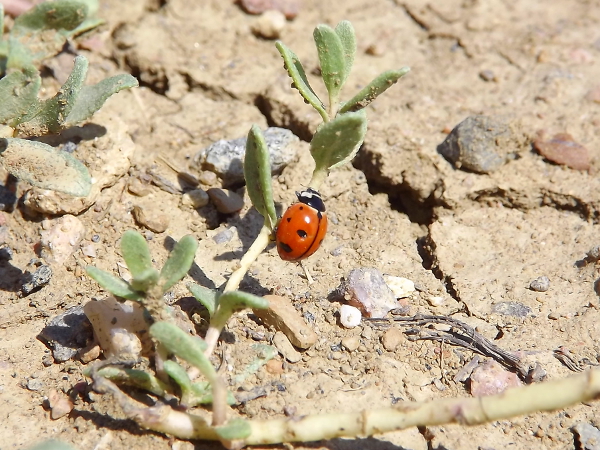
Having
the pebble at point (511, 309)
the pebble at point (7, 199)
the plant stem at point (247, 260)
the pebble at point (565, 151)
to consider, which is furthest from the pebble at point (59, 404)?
the pebble at point (565, 151)

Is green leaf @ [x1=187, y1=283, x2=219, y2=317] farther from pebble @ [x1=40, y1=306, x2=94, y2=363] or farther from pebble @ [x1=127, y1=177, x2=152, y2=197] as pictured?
pebble @ [x1=127, y1=177, x2=152, y2=197]

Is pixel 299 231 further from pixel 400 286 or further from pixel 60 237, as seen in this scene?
pixel 60 237

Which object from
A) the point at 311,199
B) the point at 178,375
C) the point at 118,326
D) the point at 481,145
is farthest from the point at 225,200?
the point at 481,145

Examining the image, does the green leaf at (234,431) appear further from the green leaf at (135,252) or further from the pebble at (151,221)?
the pebble at (151,221)

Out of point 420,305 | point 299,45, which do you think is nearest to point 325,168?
point 420,305

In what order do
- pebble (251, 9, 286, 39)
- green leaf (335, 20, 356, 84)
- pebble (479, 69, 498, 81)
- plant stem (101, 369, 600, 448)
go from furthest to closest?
1. pebble (251, 9, 286, 39)
2. pebble (479, 69, 498, 81)
3. green leaf (335, 20, 356, 84)
4. plant stem (101, 369, 600, 448)

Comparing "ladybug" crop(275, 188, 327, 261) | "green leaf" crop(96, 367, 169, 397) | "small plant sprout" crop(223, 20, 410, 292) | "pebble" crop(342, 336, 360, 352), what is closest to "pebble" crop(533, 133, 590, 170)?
"small plant sprout" crop(223, 20, 410, 292)
